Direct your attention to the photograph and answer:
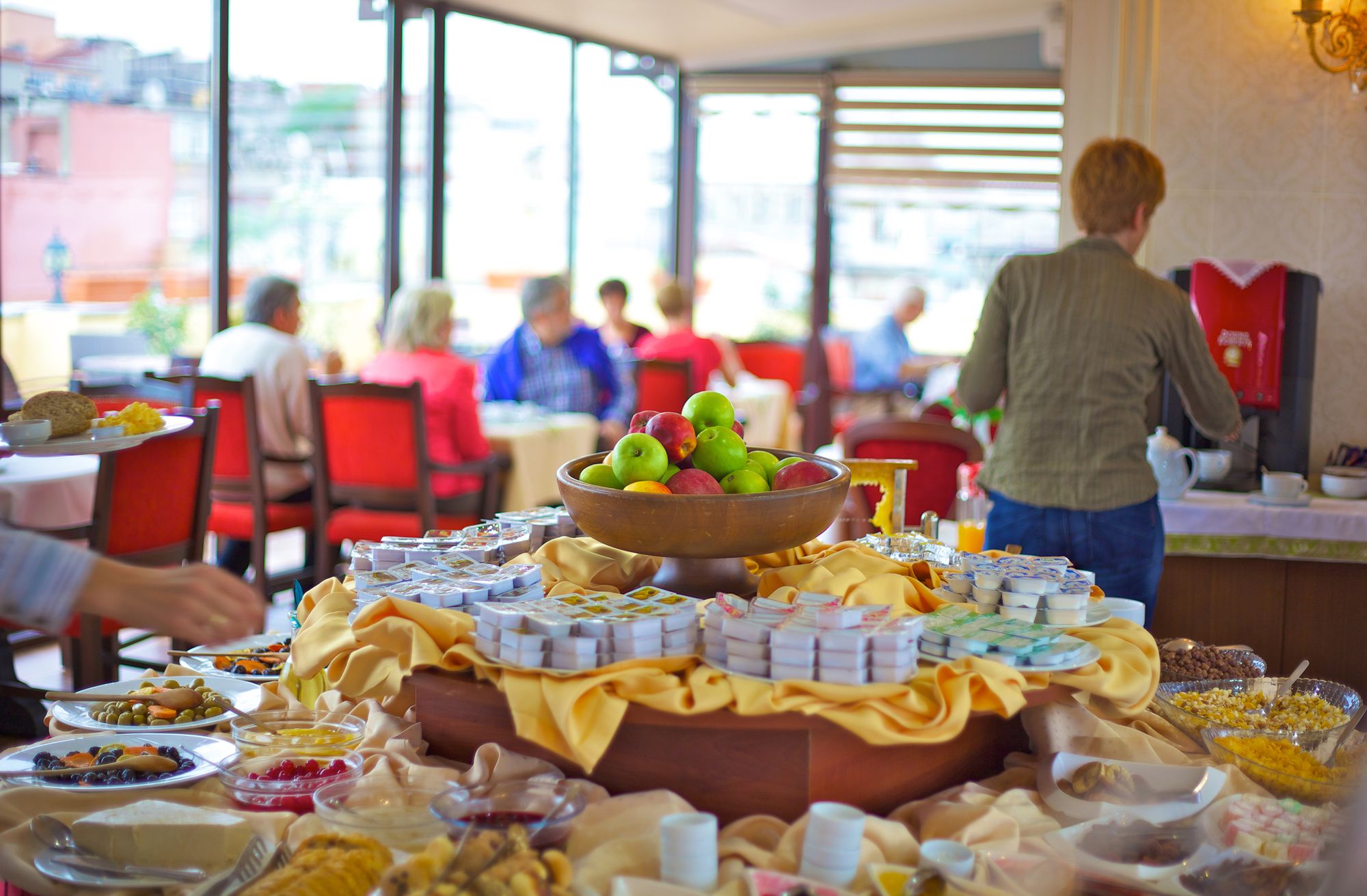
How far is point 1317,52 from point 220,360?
12.6 feet

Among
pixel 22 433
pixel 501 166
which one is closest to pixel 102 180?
pixel 501 166

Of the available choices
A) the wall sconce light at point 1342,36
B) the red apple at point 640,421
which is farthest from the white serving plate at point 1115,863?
the wall sconce light at point 1342,36

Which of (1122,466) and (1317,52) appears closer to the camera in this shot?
(1122,466)

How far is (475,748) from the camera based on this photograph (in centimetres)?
161

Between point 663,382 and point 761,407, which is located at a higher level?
point 663,382

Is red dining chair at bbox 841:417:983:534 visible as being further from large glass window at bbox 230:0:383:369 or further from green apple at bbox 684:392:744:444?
large glass window at bbox 230:0:383:369

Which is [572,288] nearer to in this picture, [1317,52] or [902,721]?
[1317,52]

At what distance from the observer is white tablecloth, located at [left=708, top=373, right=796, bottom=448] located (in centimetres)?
721

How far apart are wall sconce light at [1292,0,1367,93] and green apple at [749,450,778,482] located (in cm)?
241

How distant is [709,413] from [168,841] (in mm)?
914

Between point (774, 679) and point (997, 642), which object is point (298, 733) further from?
point (997, 642)

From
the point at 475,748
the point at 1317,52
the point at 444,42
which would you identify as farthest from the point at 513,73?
the point at 475,748

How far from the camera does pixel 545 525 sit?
2.10m

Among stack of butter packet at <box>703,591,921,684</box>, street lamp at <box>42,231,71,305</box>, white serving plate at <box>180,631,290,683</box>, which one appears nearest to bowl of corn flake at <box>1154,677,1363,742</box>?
stack of butter packet at <box>703,591,921,684</box>
